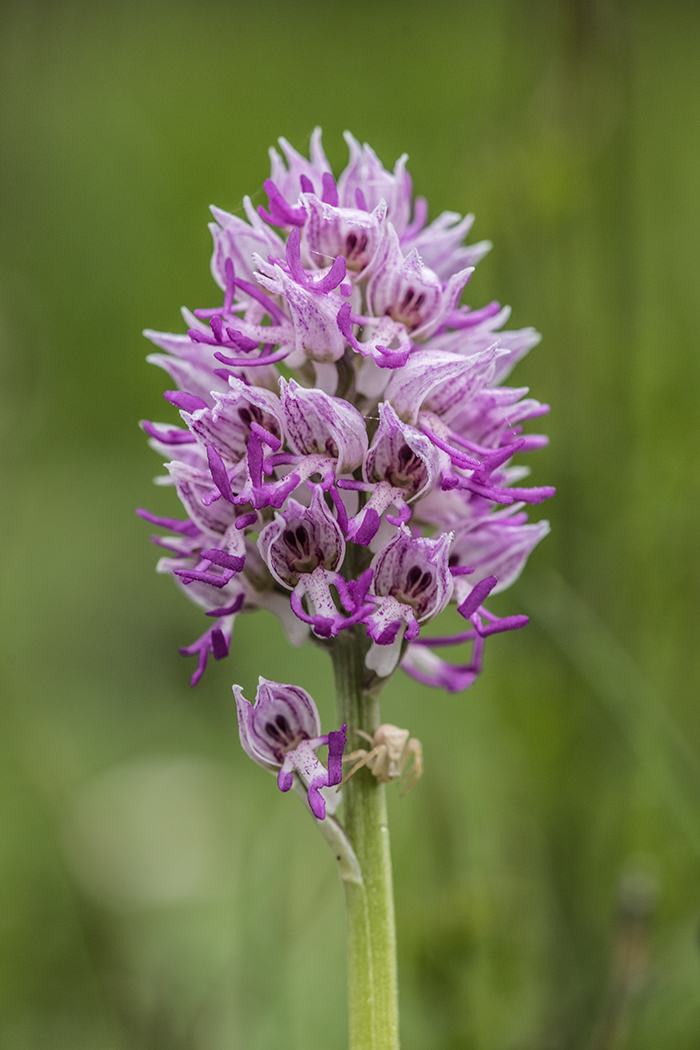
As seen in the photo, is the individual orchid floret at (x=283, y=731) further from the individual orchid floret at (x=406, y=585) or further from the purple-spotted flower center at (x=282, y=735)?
the individual orchid floret at (x=406, y=585)

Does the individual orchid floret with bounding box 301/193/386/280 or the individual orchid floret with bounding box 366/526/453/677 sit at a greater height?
the individual orchid floret with bounding box 301/193/386/280

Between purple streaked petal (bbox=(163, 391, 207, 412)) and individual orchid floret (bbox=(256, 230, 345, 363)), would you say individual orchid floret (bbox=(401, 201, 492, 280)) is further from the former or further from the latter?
purple streaked petal (bbox=(163, 391, 207, 412))

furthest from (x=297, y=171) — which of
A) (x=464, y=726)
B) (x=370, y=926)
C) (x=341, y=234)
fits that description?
(x=464, y=726)

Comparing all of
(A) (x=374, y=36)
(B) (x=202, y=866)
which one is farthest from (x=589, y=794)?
(A) (x=374, y=36)

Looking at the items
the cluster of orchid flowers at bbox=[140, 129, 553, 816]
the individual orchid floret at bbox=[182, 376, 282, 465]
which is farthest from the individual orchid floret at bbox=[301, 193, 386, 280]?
the individual orchid floret at bbox=[182, 376, 282, 465]

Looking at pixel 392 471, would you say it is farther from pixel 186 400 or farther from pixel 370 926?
pixel 370 926

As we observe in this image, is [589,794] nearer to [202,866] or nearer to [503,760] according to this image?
[503,760]
